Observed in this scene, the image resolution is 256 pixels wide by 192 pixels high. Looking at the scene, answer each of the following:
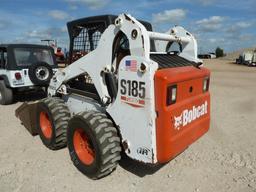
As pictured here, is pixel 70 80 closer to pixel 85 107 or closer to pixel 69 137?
pixel 85 107

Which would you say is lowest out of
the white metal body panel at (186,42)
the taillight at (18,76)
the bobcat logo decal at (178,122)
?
the bobcat logo decal at (178,122)

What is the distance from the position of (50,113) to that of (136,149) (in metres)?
1.75

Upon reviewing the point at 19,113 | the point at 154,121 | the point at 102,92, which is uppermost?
the point at 102,92

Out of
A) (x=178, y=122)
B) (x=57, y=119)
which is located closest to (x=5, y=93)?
(x=57, y=119)

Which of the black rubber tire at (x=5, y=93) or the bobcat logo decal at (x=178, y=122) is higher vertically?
the bobcat logo decal at (x=178, y=122)

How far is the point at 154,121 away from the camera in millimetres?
3188

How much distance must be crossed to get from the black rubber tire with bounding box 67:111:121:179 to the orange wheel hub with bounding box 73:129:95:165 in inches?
7.6

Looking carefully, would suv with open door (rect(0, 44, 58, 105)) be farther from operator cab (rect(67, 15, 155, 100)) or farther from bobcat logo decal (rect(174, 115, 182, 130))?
bobcat logo decal (rect(174, 115, 182, 130))

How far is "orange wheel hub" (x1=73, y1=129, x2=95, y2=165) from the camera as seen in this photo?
3.94 metres

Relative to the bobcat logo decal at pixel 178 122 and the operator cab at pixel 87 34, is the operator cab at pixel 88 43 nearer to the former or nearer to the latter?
the operator cab at pixel 87 34

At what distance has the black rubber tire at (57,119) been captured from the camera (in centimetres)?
440

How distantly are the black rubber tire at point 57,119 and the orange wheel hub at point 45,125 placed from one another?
0.45 feet

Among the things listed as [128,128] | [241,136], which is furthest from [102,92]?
[241,136]

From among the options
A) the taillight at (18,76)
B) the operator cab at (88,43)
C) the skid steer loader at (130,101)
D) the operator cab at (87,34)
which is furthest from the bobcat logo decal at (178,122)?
the taillight at (18,76)
